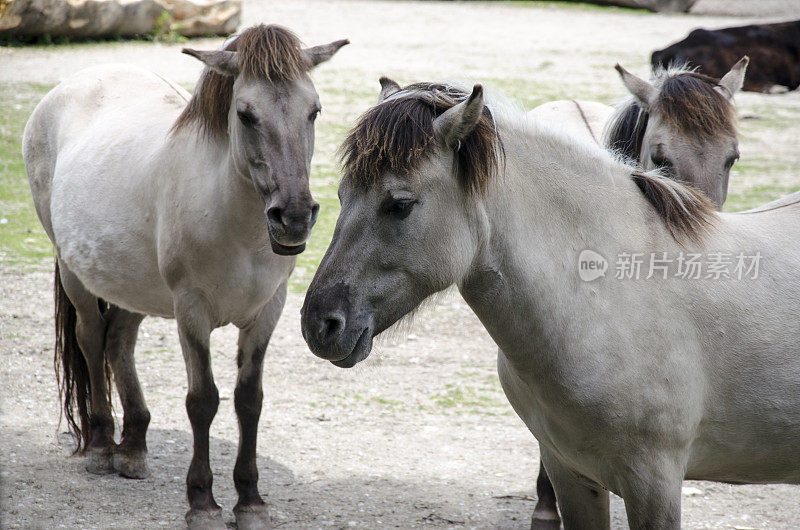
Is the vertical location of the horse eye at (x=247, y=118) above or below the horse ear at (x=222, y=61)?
below

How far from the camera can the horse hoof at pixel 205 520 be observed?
3.47 m

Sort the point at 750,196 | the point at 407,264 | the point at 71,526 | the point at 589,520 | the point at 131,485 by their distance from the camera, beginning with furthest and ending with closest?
the point at 750,196 < the point at 131,485 < the point at 71,526 < the point at 589,520 < the point at 407,264

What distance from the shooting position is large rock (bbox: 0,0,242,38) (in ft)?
43.9

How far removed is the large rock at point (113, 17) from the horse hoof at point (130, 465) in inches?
459

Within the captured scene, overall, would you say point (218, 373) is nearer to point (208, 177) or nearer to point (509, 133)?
point (208, 177)

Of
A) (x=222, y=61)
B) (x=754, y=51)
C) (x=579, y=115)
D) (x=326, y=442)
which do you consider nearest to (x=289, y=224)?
(x=222, y=61)

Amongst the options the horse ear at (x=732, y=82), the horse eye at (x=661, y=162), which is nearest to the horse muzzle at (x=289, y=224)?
the horse eye at (x=661, y=162)

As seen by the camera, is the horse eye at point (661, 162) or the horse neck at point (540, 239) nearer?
the horse neck at point (540, 239)

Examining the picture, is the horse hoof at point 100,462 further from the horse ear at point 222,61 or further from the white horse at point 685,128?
the white horse at point 685,128

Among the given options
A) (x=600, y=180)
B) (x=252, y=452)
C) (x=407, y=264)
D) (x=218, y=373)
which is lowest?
(x=218, y=373)

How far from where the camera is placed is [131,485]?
13.1 ft

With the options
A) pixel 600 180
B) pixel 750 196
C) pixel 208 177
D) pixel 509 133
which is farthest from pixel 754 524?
pixel 750 196

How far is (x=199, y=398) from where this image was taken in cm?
354

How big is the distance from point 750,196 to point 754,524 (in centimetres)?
613
